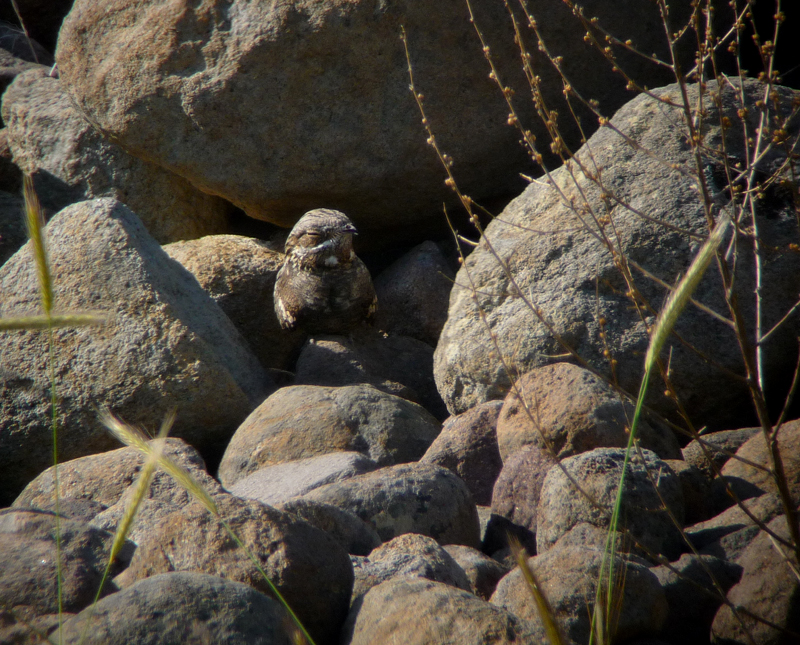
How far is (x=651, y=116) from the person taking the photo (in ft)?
13.5

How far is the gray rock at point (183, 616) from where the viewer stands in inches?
62.5

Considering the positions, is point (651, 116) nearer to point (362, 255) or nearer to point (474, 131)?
point (474, 131)

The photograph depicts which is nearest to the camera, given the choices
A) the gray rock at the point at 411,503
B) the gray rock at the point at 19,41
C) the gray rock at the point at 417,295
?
the gray rock at the point at 411,503

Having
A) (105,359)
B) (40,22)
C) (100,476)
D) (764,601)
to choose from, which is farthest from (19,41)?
(764,601)

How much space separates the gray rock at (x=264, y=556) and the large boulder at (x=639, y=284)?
182 cm

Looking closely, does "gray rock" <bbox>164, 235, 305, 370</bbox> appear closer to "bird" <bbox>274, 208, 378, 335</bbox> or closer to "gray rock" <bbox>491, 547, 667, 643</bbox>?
"bird" <bbox>274, 208, 378, 335</bbox>

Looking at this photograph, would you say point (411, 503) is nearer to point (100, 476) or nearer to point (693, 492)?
point (693, 492)

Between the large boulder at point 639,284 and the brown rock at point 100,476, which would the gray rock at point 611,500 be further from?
the brown rock at point 100,476

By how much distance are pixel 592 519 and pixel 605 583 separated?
62 centimetres

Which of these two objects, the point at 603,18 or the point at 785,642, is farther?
the point at 603,18

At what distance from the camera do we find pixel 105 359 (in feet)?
13.6

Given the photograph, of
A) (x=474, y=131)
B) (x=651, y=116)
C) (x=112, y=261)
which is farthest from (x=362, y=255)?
(x=651, y=116)

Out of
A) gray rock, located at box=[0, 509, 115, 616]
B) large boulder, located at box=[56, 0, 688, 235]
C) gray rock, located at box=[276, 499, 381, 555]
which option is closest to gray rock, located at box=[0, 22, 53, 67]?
large boulder, located at box=[56, 0, 688, 235]

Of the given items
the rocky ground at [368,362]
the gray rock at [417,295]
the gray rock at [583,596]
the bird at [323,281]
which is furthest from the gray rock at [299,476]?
the gray rock at [417,295]
